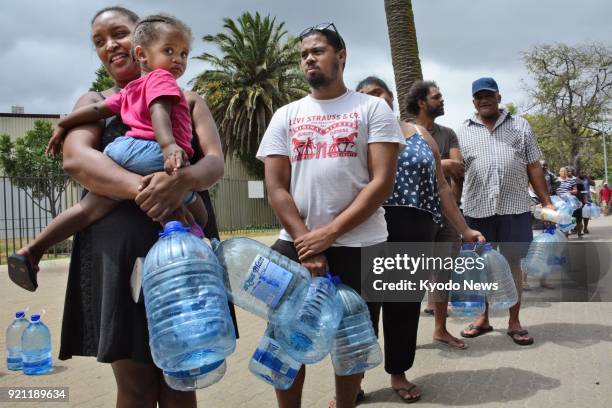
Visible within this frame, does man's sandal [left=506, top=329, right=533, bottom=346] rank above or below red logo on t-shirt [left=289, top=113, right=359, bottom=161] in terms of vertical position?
below

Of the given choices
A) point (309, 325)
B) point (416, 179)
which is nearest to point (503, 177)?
point (416, 179)

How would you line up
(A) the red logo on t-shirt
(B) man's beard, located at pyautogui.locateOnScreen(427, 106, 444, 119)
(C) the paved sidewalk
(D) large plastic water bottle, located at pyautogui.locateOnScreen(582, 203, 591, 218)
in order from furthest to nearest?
(D) large plastic water bottle, located at pyautogui.locateOnScreen(582, 203, 591, 218)
(B) man's beard, located at pyautogui.locateOnScreen(427, 106, 444, 119)
(C) the paved sidewalk
(A) the red logo on t-shirt

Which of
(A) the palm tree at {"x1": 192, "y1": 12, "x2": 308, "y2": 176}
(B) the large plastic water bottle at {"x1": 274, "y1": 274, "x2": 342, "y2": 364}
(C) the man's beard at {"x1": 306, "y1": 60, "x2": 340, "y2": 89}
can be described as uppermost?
(A) the palm tree at {"x1": 192, "y1": 12, "x2": 308, "y2": 176}

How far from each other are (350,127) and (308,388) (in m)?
2.12

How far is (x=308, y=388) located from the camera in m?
3.95

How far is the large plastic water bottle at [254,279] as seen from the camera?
89.6 inches

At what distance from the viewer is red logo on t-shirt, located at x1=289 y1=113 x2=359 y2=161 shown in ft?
8.79

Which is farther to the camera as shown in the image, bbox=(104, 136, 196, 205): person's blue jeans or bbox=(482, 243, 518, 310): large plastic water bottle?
bbox=(482, 243, 518, 310): large plastic water bottle

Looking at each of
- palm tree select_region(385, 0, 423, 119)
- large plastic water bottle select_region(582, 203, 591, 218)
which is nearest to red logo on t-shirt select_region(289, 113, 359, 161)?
palm tree select_region(385, 0, 423, 119)

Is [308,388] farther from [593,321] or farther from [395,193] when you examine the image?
[593,321]

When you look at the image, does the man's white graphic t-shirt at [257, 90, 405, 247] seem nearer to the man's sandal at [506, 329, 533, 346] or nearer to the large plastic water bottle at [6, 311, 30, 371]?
the man's sandal at [506, 329, 533, 346]

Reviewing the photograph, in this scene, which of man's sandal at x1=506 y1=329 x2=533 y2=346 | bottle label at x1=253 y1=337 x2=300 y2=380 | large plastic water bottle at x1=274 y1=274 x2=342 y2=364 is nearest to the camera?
large plastic water bottle at x1=274 y1=274 x2=342 y2=364

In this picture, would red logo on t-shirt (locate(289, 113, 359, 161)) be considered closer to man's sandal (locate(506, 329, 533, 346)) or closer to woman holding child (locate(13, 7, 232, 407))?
woman holding child (locate(13, 7, 232, 407))

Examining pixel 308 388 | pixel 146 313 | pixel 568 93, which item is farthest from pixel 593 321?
pixel 568 93
